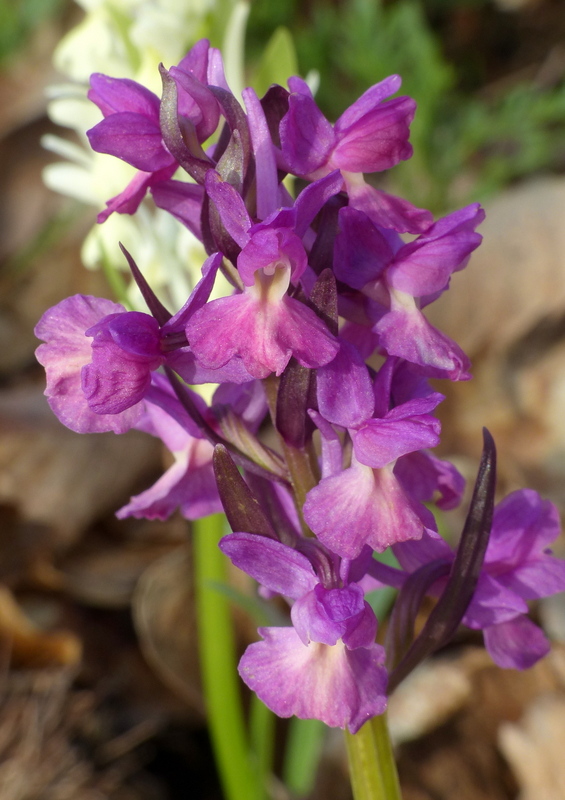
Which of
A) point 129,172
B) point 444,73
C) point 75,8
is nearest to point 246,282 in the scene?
point 129,172

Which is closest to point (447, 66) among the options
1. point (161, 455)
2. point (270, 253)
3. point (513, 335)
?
point (513, 335)

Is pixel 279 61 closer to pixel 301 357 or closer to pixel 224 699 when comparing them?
pixel 301 357

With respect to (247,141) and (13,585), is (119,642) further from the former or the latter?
(247,141)

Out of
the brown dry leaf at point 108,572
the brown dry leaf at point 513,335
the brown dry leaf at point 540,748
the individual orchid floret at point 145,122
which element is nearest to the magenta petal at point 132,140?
the individual orchid floret at point 145,122

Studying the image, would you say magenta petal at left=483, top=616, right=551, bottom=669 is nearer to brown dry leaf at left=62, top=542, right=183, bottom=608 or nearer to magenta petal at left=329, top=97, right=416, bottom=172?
magenta petal at left=329, top=97, right=416, bottom=172

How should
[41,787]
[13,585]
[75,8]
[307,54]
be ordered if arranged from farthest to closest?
[75,8], [307,54], [13,585], [41,787]

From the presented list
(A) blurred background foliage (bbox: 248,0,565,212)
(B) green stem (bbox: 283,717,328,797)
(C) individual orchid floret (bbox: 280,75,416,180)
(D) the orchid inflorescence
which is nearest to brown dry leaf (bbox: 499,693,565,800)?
(B) green stem (bbox: 283,717,328,797)

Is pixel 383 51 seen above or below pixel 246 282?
below

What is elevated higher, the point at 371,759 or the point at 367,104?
the point at 367,104
